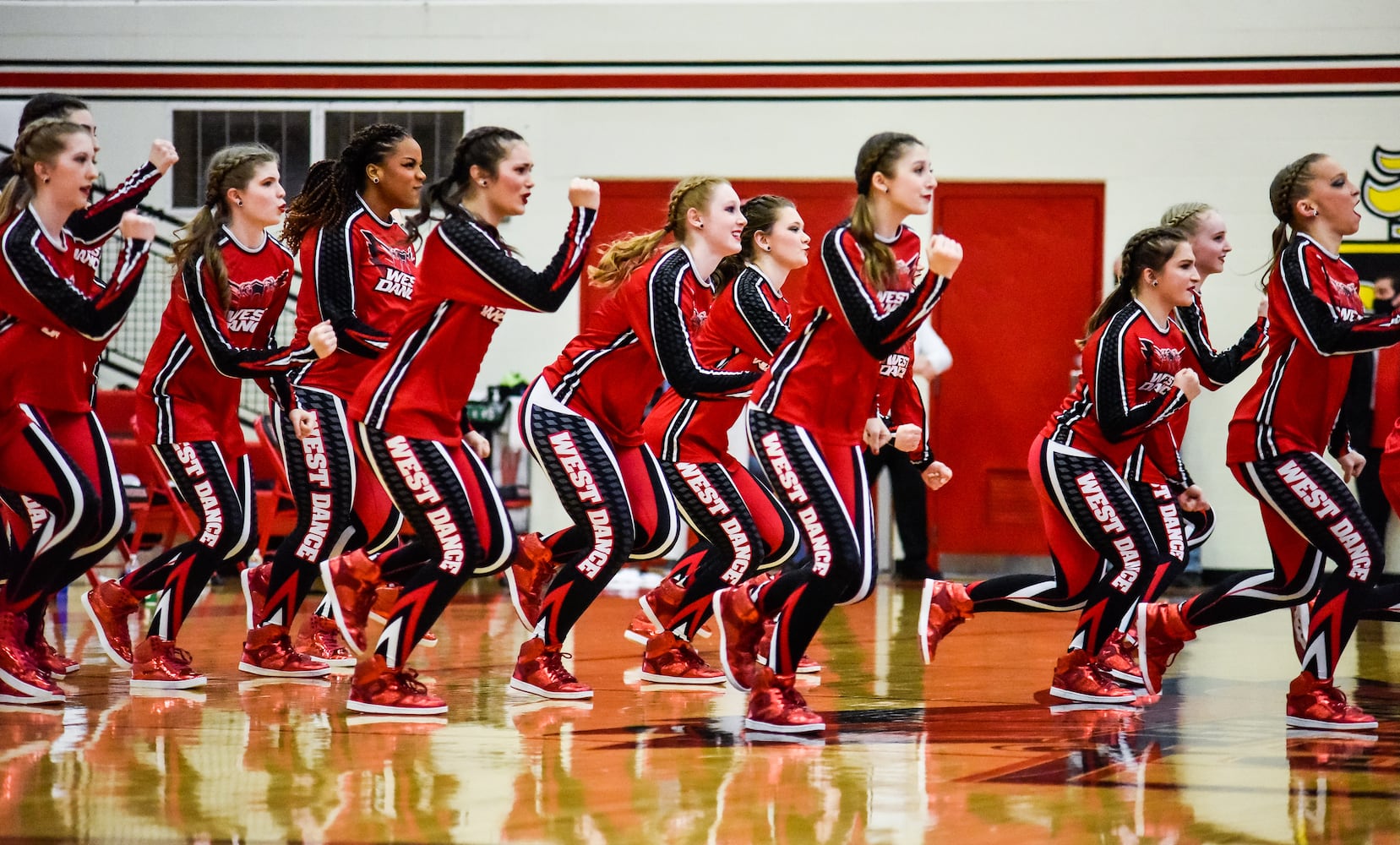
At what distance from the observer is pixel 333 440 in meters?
5.80

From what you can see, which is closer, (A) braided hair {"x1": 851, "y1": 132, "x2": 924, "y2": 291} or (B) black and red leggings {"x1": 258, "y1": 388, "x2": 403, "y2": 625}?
(A) braided hair {"x1": 851, "y1": 132, "x2": 924, "y2": 291}

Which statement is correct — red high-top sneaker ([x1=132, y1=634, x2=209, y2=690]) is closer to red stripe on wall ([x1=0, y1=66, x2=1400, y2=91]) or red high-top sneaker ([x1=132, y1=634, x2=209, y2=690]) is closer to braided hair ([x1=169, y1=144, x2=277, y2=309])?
braided hair ([x1=169, y1=144, x2=277, y2=309])

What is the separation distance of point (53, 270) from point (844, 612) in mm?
4825

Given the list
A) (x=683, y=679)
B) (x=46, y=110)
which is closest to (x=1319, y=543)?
Result: (x=683, y=679)

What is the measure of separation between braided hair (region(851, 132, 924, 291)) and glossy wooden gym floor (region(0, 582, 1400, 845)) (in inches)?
53.1

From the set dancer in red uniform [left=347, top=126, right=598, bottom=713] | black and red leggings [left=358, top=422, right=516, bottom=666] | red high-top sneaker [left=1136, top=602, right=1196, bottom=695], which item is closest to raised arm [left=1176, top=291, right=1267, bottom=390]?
red high-top sneaker [left=1136, top=602, right=1196, bottom=695]

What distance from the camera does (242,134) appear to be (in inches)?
449

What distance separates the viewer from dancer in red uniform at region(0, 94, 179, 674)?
16.7 feet

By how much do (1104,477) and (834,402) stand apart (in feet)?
4.08

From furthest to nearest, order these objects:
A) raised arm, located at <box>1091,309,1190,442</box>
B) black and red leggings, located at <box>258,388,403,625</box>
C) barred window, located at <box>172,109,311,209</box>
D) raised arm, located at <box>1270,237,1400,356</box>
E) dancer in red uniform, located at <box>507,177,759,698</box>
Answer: barred window, located at <box>172,109,311,209</box>
black and red leggings, located at <box>258,388,403,625</box>
raised arm, located at <box>1091,309,1190,442</box>
dancer in red uniform, located at <box>507,177,759,698</box>
raised arm, located at <box>1270,237,1400,356</box>

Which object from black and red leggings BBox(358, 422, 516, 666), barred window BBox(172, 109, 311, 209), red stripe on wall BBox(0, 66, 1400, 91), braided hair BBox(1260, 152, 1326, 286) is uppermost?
red stripe on wall BBox(0, 66, 1400, 91)

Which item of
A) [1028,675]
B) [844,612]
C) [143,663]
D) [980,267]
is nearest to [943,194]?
[980,267]

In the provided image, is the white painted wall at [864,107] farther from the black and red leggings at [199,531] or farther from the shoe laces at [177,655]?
the shoe laces at [177,655]

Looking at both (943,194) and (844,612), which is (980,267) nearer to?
(943,194)
